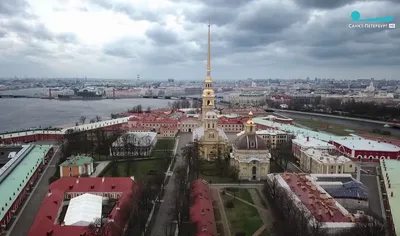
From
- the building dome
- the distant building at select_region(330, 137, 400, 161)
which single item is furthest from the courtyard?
the distant building at select_region(330, 137, 400, 161)

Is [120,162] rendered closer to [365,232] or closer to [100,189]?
[100,189]

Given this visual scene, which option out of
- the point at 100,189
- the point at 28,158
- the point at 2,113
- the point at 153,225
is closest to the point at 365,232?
the point at 153,225

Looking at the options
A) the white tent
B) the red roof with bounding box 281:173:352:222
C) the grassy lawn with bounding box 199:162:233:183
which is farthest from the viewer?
the grassy lawn with bounding box 199:162:233:183

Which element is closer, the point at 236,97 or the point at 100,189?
the point at 100,189

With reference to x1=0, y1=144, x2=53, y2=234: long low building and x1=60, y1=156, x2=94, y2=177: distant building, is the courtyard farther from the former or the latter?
x1=0, y1=144, x2=53, y2=234: long low building

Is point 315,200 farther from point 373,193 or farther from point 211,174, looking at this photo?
point 211,174

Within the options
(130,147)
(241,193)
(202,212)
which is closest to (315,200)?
(241,193)
